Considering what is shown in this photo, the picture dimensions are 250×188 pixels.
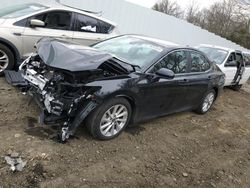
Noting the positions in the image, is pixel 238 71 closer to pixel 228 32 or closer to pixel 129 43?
pixel 129 43

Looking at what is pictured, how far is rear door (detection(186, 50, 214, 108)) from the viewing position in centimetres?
633

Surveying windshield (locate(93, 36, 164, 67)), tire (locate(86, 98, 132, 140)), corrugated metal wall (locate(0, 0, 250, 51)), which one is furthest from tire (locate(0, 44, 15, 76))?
corrugated metal wall (locate(0, 0, 250, 51))

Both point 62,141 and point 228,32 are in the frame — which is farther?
point 228,32

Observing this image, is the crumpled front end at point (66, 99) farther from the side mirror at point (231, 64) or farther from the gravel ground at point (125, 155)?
the side mirror at point (231, 64)

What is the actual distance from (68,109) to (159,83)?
174 centimetres

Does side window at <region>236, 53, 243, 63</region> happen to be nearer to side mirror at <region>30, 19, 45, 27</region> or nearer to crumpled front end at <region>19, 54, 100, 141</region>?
side mirror at <region>30, 19, 45, 27</region>

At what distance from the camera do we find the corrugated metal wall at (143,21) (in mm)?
13683

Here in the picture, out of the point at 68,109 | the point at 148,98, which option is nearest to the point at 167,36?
the point at 148,98

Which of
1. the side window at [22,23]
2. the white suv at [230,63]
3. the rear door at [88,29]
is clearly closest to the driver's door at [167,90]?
the rear door at [88,29]

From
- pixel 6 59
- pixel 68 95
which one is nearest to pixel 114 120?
pixel 68 95

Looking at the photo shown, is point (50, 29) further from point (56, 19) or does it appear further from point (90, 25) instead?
point (90, 25)

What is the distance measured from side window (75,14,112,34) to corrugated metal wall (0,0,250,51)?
413 cm

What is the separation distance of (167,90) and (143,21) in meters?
10.6

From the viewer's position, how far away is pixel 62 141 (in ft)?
14.8
